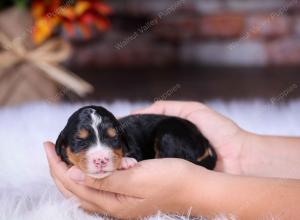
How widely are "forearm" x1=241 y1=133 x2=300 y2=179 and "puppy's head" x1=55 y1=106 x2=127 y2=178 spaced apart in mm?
450

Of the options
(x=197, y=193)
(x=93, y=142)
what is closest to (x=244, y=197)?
(x=197, y=193)

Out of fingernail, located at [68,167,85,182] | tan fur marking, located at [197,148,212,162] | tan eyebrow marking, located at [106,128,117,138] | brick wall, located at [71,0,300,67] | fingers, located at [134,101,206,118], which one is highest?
brick wall, located at [71,0,300,67]

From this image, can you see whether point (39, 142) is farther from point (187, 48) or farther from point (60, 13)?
point (187, 48)

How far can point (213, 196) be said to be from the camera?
44.1 inches

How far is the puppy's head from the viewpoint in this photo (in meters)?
1.01

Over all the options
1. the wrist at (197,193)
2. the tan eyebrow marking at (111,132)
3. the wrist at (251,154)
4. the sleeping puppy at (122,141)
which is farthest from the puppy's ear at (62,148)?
the wrist at (251,154)

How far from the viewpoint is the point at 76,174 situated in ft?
3.55

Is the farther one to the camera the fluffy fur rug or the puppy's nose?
the fluffy fur rug

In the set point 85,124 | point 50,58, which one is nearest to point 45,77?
point 50,58

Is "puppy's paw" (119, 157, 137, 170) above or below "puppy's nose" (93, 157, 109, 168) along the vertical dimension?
below

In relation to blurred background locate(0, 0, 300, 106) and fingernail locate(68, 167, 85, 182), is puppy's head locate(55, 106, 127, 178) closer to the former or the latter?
fingernail locate(68, 167, 85, 182)

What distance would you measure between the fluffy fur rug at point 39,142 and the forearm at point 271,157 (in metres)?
0.31

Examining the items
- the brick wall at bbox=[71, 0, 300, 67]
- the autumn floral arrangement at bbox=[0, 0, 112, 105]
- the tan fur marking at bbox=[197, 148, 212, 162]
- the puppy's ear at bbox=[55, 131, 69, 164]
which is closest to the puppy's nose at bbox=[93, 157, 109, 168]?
the puppy's ear at bbox=[55, 131, 69, 164]

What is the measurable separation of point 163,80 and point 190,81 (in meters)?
0.16
